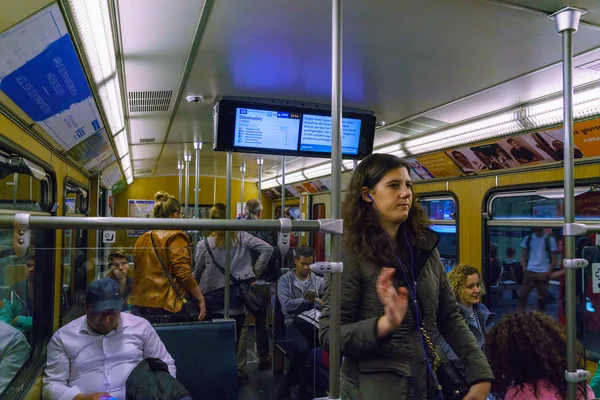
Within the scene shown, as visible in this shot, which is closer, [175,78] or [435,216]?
[175,78]

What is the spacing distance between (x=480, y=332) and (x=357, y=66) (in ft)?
7.12

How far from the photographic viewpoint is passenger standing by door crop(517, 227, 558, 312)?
4.32 m

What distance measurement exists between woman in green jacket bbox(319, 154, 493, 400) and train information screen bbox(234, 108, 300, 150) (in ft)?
7.21

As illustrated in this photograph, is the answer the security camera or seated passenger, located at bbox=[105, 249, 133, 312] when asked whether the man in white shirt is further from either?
the security camera

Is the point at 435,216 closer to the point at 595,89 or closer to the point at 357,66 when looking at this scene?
the point at 595,89

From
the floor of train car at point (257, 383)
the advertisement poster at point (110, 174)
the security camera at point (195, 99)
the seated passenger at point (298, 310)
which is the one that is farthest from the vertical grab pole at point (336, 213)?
the advertisement poster at point (110, 174)

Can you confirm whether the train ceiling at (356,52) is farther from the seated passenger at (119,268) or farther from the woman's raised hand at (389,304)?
the woman's raised hand at (389,304)

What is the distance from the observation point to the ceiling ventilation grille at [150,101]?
3.74 m

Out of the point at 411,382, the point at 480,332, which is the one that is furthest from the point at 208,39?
the point at 480,332

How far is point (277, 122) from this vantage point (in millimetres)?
3855

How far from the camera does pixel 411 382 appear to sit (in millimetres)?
1461

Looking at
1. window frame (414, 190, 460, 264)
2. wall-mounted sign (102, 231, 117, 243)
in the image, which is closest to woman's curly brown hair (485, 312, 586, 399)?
wall-mounted sign (102, 231, 117, 243)

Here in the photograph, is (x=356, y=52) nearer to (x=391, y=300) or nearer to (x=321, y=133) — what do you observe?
(x=321, y=133)

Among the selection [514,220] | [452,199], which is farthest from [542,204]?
[452,199]
